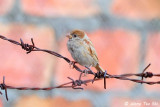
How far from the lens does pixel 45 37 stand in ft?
6.04

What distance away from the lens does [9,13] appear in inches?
70.9

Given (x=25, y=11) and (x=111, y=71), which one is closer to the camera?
(x=25, y=11)

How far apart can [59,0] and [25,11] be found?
0.16 m

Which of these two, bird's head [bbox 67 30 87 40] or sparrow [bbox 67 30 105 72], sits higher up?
bird's head [bbox 67 30 87 40]

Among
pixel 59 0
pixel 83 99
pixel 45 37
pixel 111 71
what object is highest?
pixel 59 0

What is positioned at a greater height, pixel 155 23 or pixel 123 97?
pixel 155 23

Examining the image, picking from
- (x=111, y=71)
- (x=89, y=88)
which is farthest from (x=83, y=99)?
(x=111, y=71)

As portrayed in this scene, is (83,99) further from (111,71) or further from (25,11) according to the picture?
(25,11)

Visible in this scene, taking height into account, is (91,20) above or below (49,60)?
above

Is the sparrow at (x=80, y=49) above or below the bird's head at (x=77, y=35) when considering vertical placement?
below

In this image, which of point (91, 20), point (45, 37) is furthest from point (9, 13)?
point (91, 20)

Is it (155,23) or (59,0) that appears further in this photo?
(155,23)

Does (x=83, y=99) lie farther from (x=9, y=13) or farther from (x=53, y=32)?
(x=9, y=13)

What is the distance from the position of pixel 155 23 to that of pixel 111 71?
0.31 meters
